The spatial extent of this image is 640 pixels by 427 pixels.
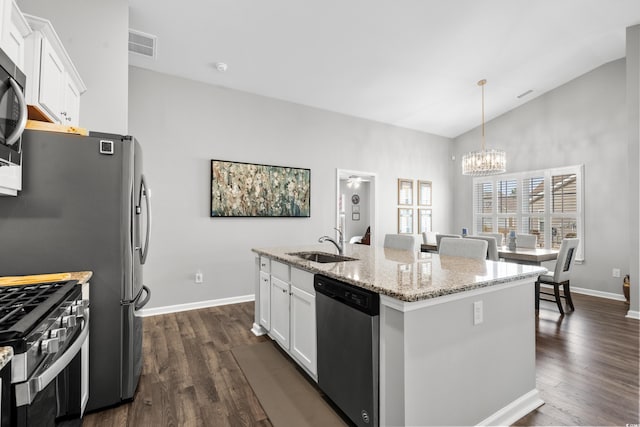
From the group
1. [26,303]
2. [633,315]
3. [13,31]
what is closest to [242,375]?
[26,303]

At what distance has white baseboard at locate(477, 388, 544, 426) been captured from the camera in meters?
1.75

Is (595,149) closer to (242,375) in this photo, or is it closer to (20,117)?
(242,375)

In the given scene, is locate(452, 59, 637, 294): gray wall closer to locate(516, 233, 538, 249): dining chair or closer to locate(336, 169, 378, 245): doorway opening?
locate(516, 233, 538, 249): dining chair

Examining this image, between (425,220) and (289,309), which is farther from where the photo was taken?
(425,220)

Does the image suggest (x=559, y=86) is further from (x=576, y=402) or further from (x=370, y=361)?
(x=370, y=361)

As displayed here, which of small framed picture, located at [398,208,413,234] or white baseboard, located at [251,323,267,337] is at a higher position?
small framed picture, located at [398,208,413,234]

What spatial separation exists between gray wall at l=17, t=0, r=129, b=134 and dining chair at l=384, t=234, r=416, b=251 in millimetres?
2873

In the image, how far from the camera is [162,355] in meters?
2.71

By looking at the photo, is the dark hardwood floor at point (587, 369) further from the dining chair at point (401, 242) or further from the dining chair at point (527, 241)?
the dining chair at point (401, 242)

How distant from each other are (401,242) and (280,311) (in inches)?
60.0

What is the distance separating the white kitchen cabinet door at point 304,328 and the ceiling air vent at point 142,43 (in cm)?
297

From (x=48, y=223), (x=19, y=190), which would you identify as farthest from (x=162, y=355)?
(x=19, y=190)

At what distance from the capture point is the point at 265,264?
2.98 m

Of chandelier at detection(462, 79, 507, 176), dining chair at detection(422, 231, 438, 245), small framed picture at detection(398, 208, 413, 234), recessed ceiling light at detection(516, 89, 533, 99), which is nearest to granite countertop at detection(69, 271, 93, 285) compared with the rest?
chandelier at detection(462, 79, 507, 176)
